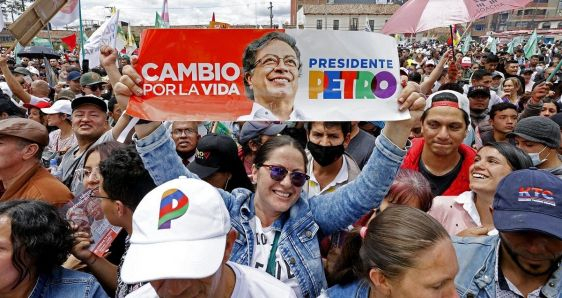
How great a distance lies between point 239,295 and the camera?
60.2 inches

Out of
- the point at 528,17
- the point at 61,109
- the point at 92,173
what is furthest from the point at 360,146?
the point at 528,17

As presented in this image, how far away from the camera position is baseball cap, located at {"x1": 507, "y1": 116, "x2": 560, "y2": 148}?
3377 mm

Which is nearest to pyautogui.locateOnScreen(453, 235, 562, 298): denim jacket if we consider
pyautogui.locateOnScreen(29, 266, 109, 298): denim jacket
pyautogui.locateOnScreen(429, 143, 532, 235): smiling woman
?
pyautogui.locateOnScreen(429, 143, 532, 235): smiling woman

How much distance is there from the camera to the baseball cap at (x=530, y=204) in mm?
1578

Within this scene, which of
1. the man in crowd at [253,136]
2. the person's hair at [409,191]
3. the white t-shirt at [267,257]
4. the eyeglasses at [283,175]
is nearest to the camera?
the white t-shirt at [267,257]

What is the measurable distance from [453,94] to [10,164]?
10.1 feet

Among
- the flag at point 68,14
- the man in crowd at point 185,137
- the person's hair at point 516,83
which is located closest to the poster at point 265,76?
the man in crowd at point 185,137

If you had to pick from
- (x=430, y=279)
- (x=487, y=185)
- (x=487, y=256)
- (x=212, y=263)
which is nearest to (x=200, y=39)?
(x=212, y=263)

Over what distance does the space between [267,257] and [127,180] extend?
81cm

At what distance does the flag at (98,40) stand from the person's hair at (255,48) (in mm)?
6563

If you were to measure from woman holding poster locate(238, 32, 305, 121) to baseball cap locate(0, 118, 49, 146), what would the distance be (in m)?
1.58

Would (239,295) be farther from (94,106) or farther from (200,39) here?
(94,106)

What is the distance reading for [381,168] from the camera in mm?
2039

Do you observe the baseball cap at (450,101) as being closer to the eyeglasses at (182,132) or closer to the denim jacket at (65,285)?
the eyeglasses at (182,132)
